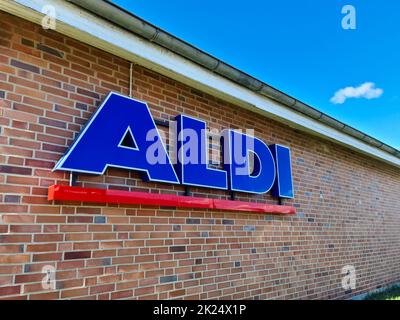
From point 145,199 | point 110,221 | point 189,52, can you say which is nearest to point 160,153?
point 145,199

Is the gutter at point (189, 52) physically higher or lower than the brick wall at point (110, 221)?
higher

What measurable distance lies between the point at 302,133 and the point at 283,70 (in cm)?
118

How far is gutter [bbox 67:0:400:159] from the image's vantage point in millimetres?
2489

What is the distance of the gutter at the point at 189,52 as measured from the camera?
2489mm

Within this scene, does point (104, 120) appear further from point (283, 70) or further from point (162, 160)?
point (283, 70)

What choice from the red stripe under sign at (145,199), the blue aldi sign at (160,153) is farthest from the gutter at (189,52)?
the red stripe under sign at (145,199)

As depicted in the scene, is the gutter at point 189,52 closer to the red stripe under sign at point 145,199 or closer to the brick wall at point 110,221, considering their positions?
the brick wall at point 110,221

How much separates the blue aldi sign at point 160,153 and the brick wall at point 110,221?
0.11 metres

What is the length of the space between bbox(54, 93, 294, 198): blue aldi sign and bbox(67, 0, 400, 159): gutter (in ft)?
1.89

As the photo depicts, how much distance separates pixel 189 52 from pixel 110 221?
174 cm

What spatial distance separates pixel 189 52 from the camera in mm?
3086

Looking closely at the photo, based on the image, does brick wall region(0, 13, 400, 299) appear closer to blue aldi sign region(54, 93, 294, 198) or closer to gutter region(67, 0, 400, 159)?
blue aldi sign region(54, 93, 294, 198)

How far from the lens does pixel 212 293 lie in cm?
324
